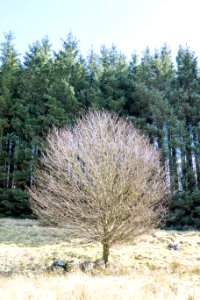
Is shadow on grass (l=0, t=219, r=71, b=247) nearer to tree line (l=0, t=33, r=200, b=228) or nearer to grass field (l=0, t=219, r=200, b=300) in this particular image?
grass field (l=0, t=219, r=200, b=300)

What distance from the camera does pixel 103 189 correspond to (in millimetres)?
11461

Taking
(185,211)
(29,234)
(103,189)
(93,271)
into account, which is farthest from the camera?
(185,211)

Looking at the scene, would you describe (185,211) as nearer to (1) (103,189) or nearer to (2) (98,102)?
(2) (98,102)

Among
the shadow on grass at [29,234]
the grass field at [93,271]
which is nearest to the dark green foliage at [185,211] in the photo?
the grass field at [93,271]

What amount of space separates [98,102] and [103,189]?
1433 cm

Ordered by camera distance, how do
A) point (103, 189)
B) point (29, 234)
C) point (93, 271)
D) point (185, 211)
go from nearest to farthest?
point (93, 271) < point (103, 189) < point (29, 234) < point (185, 211)

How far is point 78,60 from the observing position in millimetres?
28781

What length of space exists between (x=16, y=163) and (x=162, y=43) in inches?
693

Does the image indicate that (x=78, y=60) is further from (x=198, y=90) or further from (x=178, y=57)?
(x=198, y=90)

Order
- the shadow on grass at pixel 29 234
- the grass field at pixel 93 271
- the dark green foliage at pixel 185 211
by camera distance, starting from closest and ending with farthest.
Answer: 1. the grass field at pixel 93 271
2. the shadow on grass at pixel 29 234
3. the dark green foliage at pixel 185 211

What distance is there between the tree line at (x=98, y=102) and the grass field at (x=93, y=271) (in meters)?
4.18

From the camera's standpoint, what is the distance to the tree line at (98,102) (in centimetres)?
2198

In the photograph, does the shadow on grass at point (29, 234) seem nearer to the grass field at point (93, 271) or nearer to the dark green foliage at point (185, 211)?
the grass field at point (93, 271)

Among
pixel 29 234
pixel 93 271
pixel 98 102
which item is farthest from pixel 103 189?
pixel 98 102
